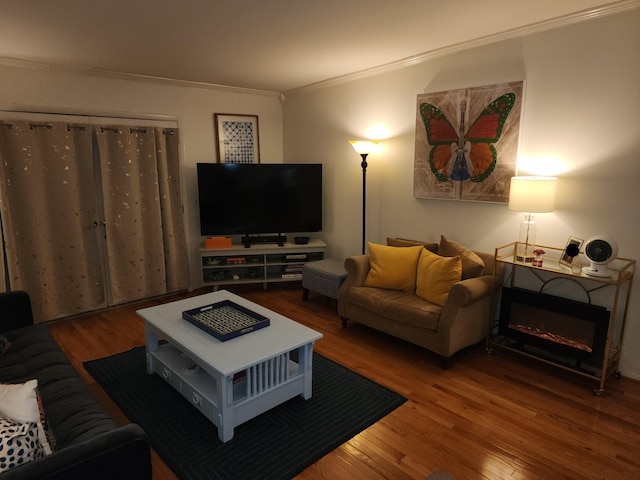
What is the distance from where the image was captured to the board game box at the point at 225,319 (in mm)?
2487

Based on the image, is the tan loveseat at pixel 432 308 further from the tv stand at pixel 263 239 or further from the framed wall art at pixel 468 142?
the tv stand at pixel 263 239

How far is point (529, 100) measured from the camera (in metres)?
3.08

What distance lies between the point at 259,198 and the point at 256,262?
777 mm

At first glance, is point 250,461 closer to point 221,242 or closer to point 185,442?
point 185,442

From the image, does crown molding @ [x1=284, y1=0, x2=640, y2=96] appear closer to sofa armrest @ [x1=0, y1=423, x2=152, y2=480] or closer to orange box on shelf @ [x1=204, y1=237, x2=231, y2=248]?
orange box on shelf @ [x1=204, y1=237, x2=231, y2=248]

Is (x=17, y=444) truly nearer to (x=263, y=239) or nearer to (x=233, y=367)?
(x=233, y=367)

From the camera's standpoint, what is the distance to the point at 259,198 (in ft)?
15.7

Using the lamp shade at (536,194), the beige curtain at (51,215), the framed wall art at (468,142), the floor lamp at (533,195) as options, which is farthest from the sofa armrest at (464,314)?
the beige curtain at (51,215)

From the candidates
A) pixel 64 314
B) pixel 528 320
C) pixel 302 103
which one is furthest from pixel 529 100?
pixel 64 314

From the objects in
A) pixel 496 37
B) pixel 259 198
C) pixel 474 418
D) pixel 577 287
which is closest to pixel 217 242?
pixel 259 198

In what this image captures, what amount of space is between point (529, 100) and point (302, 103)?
2835 millimetres

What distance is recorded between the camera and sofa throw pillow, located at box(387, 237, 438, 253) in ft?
12.0

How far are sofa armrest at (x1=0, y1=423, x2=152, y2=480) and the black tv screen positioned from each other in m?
3.47

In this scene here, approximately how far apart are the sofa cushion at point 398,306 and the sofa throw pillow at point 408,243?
19.8 inches
